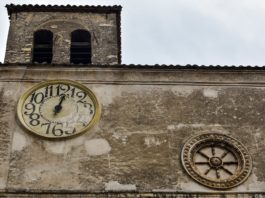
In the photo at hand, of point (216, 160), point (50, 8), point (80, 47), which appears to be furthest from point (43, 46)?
point (216, 160)

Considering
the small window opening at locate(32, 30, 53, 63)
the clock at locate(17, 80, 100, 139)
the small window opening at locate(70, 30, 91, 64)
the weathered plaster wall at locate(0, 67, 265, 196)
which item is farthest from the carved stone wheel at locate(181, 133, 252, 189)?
the small window opening at locate(32, 30, 53, 63)

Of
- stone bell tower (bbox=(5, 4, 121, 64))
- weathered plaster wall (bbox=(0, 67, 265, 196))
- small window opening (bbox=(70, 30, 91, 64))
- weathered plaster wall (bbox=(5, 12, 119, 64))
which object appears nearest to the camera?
weathered plaster wall (bbox=(0, 67, 265, 196))

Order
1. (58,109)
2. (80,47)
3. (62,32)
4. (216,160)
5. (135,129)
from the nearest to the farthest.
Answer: (216,160), (135,129), (58,109), (80,47), (62,32)

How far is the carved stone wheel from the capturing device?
52.9 ft

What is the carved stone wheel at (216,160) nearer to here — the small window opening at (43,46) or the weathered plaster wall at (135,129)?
the weathered plaster wall at (135,129)

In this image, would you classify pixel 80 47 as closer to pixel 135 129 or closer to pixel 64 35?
pixel 64 35

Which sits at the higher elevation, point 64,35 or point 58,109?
point 64,35

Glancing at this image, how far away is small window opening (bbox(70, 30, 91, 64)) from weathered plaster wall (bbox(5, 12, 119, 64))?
0.51 feet

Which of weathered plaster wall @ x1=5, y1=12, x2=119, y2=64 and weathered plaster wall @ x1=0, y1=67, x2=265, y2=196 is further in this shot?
weathered plaster wall @ x1=5, y1=12, x2=119, y2=64

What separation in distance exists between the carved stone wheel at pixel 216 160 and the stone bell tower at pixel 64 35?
4.38 m

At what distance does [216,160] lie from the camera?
54.3 ft

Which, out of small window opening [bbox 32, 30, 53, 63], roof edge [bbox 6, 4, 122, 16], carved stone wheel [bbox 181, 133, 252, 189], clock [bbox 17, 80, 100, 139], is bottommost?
carved stone wheel [bbox 181, 133, 252, 189]

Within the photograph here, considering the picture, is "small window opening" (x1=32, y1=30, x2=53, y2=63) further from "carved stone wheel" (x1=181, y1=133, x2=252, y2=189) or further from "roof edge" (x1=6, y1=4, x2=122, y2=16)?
"carved stone wheel" (x1=181, y1=133, x2=252, y2=189)

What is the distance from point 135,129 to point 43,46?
5039 mm
